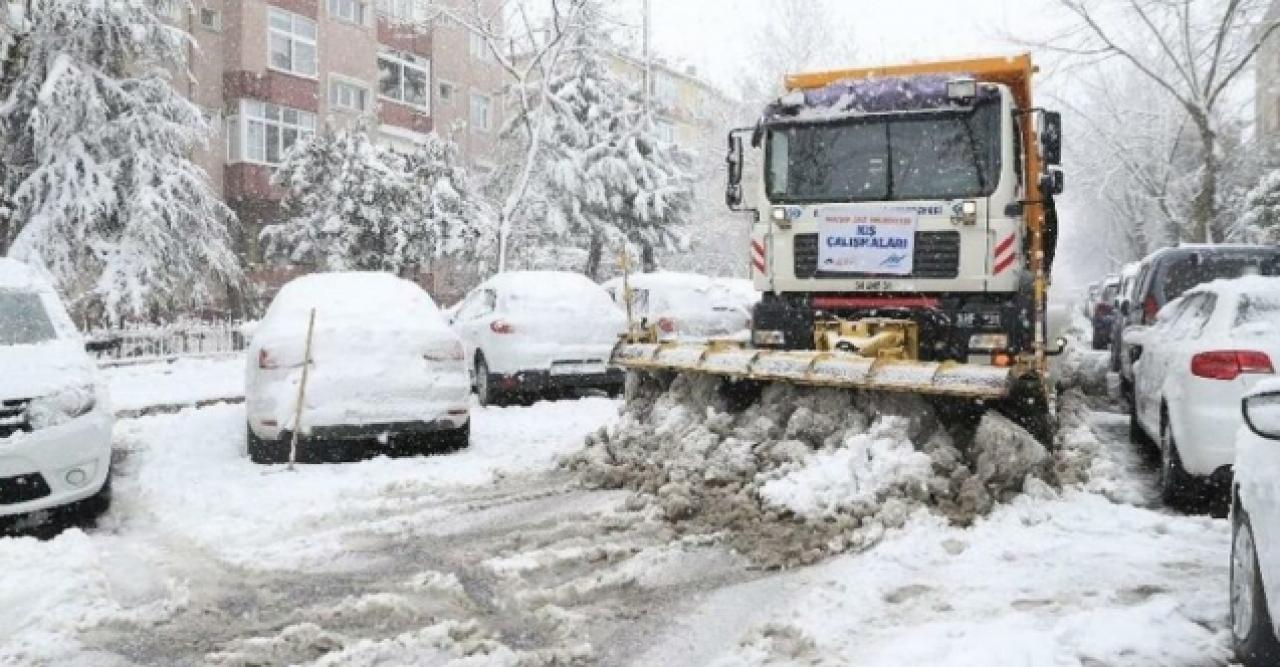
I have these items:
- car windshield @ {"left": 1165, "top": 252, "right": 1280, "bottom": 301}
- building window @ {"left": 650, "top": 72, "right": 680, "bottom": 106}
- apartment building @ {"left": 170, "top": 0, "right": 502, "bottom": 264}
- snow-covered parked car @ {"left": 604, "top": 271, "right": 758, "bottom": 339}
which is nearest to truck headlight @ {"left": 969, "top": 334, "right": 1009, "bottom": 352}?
snow-covered parked car @ {"left": 604, "top": 271, "right": 758, "bottom": 339}

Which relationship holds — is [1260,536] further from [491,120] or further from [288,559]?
[491,120]

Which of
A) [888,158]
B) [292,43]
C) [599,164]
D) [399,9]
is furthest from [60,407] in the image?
[399,9]

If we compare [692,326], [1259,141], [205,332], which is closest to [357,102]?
[205,332]

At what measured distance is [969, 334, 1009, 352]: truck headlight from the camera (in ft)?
25.9

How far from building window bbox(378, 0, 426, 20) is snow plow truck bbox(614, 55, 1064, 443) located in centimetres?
2939

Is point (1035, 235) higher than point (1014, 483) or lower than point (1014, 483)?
higher

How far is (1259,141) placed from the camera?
41219mm

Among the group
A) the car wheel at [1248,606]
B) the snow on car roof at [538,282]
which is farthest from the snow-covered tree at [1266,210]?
the car wheel at [1248,606]

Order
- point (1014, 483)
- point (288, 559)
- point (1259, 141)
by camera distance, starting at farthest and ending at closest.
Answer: point (1259, 141), point (1014, 483), point (288, 559)

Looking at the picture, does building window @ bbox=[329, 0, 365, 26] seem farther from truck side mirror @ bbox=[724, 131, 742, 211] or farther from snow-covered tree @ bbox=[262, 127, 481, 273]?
truck side mirror @ bbox=[724, 131, 742, 211]

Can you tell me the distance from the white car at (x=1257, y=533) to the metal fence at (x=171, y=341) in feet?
56.3

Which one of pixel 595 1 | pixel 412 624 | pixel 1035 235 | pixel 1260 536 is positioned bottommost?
pixel 412 624

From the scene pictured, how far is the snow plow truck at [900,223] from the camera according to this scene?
8.01 m

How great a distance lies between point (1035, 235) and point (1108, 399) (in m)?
5.80
